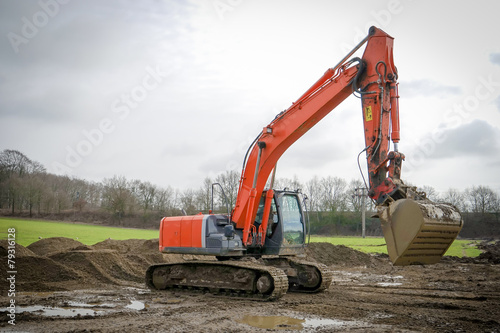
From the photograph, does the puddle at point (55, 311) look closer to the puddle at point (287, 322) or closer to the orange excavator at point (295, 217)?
the puddle at point (287, 322)

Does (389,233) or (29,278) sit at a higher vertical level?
(389,233)

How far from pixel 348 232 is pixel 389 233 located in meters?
47.7

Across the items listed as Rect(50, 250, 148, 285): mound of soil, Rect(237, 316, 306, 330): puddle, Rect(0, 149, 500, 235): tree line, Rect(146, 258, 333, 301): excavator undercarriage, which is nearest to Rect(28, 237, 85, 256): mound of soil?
Rect(50, 250, 148, 285): mound of soil

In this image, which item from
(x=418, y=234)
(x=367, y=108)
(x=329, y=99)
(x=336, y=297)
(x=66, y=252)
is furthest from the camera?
(x=66, y=252)

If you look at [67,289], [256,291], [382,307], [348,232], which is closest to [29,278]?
[67,289]

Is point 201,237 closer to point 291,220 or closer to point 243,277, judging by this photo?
point 243,277

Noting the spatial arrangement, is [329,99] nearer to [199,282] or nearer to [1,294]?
[199,282]

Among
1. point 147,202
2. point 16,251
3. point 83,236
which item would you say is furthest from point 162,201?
point 16,251

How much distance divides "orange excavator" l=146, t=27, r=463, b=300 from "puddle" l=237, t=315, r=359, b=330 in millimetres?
1401

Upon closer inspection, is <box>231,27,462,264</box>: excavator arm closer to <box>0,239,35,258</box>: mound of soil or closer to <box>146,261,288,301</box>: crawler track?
<box>146,261,288,301</box>: crawler track

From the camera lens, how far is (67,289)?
32.4ft

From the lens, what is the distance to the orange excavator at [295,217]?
21.0 ft

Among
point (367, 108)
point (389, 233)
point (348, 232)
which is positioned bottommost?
point (348, 232)

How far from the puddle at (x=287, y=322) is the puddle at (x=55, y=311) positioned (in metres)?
2.62
